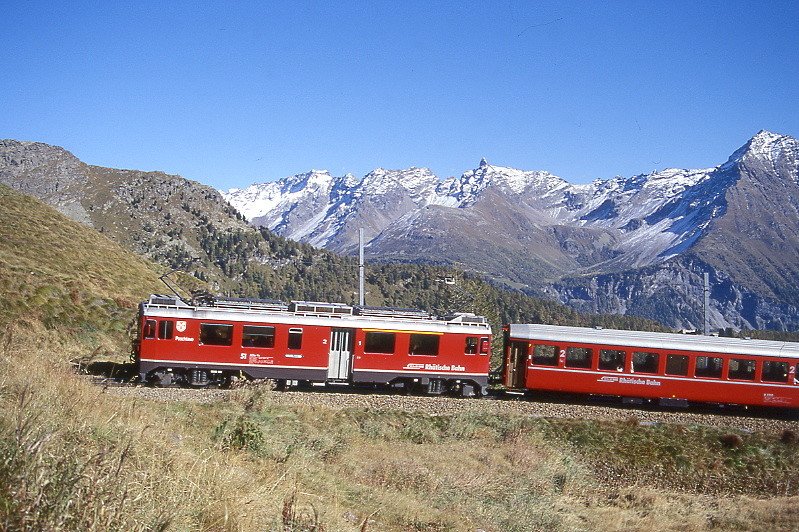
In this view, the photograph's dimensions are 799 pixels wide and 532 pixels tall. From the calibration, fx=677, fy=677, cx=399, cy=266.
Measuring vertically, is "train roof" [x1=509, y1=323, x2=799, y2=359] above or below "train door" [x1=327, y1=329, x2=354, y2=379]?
above

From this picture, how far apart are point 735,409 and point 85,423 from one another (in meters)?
30.6

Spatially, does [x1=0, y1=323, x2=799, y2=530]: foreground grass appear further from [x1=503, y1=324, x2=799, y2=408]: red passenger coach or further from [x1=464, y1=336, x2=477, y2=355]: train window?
[x1=464, y1=336, x2=477, y2=355]: train window

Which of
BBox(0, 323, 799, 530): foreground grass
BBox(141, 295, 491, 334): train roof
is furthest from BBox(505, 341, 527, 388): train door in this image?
BBox(0, 323, 799, 530): foreground grass

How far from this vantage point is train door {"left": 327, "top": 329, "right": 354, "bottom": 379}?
28.3 metres

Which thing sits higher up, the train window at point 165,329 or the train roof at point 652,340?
the train roof at point 652,340

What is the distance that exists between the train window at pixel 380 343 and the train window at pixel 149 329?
844 cm

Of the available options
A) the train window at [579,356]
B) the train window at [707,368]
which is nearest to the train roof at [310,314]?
the train window at [579,356]

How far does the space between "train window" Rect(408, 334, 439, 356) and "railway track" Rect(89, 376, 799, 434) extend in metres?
1.88

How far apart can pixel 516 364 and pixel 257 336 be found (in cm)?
1138

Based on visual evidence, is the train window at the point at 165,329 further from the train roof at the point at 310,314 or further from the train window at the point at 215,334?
the train window at the point at 215,334

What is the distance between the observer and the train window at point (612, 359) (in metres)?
29.4

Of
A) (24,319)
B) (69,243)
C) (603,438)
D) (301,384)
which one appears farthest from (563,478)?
(69,243)

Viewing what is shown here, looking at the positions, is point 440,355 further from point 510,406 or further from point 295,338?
point 295,338

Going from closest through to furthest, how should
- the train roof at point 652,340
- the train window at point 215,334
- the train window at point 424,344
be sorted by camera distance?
the train window at point 215,334 → the train window at point 424,344 → the train roof at point 652,340
